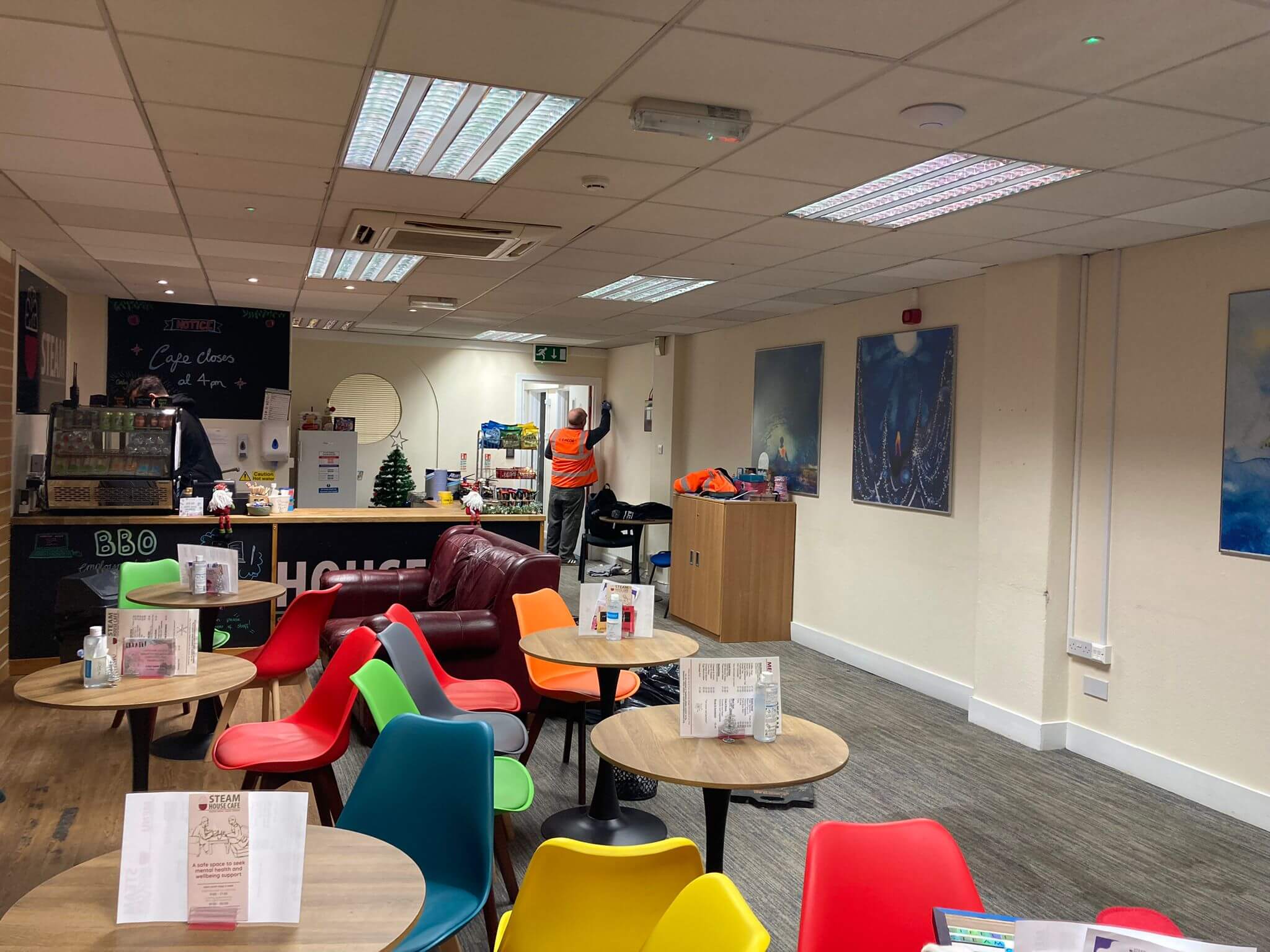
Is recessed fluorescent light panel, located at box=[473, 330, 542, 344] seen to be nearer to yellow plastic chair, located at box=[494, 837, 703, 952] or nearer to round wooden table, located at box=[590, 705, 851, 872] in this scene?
round wooden table, located at box=[590, 705, 851, 872]

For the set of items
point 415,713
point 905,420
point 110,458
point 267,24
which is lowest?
point 415,713

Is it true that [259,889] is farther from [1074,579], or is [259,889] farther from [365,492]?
[365,492]

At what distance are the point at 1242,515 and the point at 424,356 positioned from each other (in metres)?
9.09

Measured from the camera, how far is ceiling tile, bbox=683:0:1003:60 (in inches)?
93.0

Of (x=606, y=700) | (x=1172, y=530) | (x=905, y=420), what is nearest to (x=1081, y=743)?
(x=1172, y=530)

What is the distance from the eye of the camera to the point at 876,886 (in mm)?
2055

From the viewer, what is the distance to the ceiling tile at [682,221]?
451cm

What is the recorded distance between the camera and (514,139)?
3553 millimetres

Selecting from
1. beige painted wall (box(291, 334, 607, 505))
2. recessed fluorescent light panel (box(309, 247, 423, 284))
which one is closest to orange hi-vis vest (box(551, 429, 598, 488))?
beige painted wall (box(291, 334, 607, 505))

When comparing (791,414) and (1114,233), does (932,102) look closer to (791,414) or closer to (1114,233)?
(1114,233)

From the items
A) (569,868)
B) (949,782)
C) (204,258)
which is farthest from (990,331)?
(204,258)

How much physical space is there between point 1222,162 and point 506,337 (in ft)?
27.6

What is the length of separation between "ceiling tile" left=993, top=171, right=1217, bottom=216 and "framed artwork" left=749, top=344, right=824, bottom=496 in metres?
3.41

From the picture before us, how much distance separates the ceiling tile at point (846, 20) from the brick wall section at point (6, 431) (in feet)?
17.4
